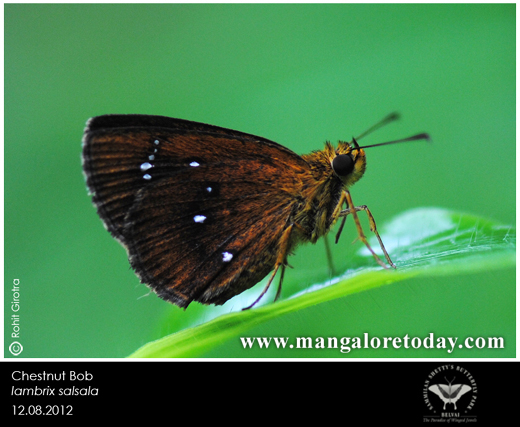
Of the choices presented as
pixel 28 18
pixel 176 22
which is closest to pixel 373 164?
pixel 176 22

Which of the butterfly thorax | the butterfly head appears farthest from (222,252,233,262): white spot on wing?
the butterfly head

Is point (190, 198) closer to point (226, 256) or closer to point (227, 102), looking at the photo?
point (226, 256)

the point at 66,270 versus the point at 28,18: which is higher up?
the point at 28,18
